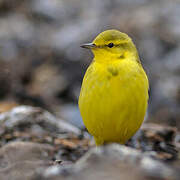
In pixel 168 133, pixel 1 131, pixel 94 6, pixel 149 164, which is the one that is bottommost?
pixel 168 133

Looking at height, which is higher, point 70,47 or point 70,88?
point 70,47

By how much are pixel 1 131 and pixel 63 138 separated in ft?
2.73

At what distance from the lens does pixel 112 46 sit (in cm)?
518

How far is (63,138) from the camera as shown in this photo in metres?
5.87

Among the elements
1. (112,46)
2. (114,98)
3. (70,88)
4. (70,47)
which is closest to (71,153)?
(114,98)

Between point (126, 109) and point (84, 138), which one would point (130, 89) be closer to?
point (126, 109)

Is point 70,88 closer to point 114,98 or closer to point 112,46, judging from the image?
point 112,46

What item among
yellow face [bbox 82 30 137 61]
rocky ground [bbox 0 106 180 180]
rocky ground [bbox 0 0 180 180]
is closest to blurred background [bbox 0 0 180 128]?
rocky ground [bbox 0 0 180 180]


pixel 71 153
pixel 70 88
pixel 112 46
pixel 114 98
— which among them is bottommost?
pixel 71 153

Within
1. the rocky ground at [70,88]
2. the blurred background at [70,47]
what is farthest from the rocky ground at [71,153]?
the blurred background at [70,47]

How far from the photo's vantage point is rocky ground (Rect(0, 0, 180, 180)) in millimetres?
3291

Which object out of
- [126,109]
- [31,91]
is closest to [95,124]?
[126,109]

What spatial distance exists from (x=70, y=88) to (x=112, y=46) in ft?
12.0

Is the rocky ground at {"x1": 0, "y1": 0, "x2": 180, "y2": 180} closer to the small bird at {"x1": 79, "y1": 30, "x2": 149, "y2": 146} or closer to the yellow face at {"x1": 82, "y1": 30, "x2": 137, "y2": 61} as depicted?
the small bird at {"x1": 79, "y1": 30, "x2": 149, "y2": 146}
